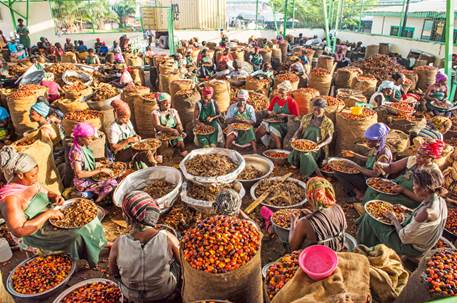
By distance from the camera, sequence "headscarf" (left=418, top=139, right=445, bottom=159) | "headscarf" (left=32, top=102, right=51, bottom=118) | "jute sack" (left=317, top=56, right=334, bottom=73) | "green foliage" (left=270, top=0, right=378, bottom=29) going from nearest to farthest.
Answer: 1. "headscarf" (left=418, top=139, right=445, bottom=159)
2. "headscarf" (left=32, top=102, right=51, bottom=118)
3. "jute sack" (left=317, top=56, right=334, bottom=73)
4. "green foliage" (left=270, top=0, right=378, bottom=29)

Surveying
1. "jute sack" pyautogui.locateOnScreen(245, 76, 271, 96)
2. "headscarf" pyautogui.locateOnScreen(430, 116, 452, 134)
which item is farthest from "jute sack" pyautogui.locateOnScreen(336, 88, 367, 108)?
"jute sack" pyautogui.locateOnScreen(245, 76, 271, 96)

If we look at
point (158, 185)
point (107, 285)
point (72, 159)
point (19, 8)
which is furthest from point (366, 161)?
point (19, 8)

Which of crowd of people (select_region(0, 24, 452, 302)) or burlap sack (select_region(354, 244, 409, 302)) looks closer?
burlap sack (select_region(354, 244, 409, 302))

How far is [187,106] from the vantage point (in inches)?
259

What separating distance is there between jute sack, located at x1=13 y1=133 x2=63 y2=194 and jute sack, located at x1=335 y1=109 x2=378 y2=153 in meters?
4.65

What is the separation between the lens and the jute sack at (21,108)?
5871mm

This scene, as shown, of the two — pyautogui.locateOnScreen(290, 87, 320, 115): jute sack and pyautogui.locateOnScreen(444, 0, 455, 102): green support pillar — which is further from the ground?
pyautogui.locateOnScreen(444, 0, 455, 102): green support pillar

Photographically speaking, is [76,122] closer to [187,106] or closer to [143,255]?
[187,106]

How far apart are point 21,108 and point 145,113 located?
2299mm

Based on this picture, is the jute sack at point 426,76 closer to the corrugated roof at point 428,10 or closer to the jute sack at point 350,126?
the jute sack at point 350,126

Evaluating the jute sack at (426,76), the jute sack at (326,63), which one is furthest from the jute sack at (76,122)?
the jute sack at (426,76)

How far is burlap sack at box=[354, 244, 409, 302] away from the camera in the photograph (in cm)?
229

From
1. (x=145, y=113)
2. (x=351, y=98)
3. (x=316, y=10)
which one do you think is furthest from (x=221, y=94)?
(x=316, y=10)

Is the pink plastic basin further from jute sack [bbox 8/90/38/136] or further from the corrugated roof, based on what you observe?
the corrugated roof
